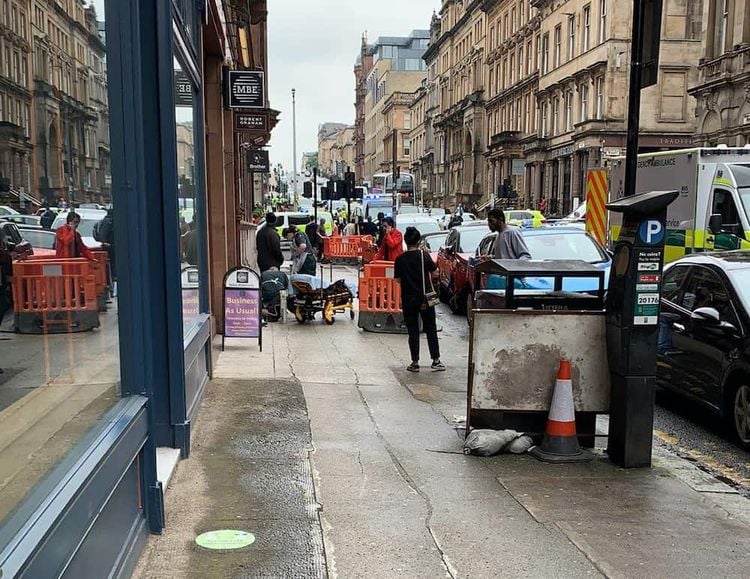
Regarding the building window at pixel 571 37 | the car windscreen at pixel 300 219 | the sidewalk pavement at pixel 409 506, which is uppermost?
the building window at pixel 571 37

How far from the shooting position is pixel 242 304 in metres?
9.99

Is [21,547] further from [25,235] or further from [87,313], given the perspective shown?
[87,313]

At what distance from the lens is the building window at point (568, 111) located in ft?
163

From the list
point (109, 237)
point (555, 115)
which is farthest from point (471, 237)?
point (555, 115)

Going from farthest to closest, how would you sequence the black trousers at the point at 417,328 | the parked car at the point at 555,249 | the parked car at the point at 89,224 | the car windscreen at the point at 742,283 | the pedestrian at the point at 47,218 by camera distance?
1. the parked car at the point at 555,249
2. the black trousers at the point at 417,328
3. the car windscreen at the point at 742,283
4. the parked car at the point at 89,224
5. the pedestrian at the point at 47,218

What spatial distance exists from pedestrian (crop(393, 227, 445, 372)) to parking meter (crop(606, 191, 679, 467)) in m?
3.66

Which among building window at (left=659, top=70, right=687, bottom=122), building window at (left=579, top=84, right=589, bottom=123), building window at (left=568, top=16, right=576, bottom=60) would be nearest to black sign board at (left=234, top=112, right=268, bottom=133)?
building window at (left=659, top=70, right=687, bottom=122)

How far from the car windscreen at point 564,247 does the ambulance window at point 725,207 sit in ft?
10.7

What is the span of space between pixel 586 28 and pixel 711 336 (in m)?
44.4

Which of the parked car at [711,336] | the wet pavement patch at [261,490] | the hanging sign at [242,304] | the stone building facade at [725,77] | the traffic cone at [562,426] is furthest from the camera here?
the stone building facade at [725,77]

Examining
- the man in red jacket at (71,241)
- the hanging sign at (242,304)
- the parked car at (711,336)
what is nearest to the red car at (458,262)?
the hanging sign at (242,304)

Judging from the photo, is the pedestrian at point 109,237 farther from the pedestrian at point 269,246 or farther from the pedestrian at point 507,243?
the pedestrian at point 269,246

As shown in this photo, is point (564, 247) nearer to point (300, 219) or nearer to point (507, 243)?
point (507, 243)

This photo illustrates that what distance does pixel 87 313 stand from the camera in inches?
143
